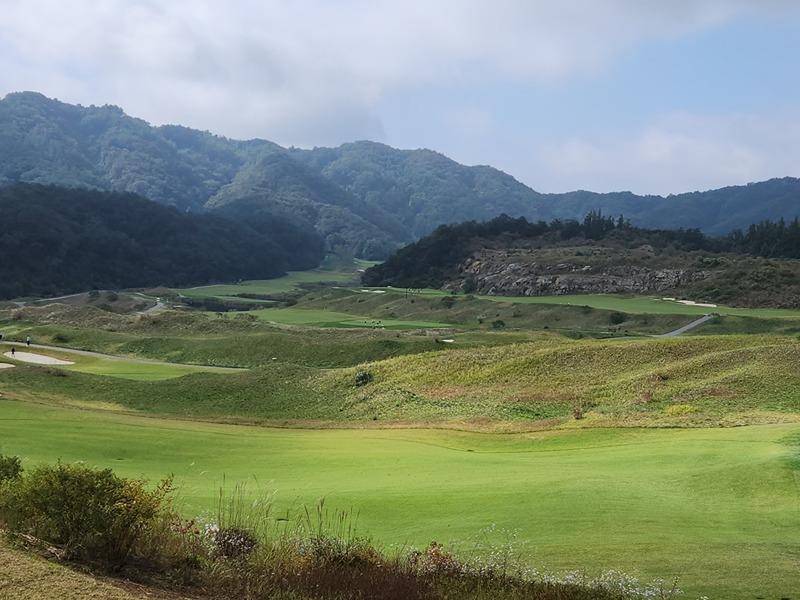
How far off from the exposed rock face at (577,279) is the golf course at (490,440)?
52.3 metres

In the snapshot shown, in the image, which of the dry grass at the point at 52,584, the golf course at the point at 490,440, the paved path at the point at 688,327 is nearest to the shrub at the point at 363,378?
the golf course at the point at 490,440

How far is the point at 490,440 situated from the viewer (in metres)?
25.8

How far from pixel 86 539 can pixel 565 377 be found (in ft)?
110

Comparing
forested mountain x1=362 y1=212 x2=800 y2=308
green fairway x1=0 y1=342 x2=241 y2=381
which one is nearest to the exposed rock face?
forested mountain x1=362 y1=212 x2=800 y2=308

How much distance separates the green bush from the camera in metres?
9.30

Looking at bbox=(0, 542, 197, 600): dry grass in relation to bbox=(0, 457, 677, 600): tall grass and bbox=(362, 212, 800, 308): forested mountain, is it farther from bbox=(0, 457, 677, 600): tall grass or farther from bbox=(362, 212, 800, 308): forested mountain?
bbox=(362, 212, 800, 308): forested mountain

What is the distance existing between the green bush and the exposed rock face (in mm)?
107772

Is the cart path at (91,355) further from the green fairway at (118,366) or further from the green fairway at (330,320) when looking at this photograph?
the green fairway at (330,320)

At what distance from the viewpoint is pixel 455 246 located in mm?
155125

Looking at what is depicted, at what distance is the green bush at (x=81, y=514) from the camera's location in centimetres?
930

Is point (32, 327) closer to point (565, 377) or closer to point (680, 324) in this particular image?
point (565, 377)

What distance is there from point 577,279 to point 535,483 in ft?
342

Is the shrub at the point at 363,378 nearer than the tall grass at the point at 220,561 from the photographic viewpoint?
No

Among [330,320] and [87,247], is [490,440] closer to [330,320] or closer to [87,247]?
[330,320]
